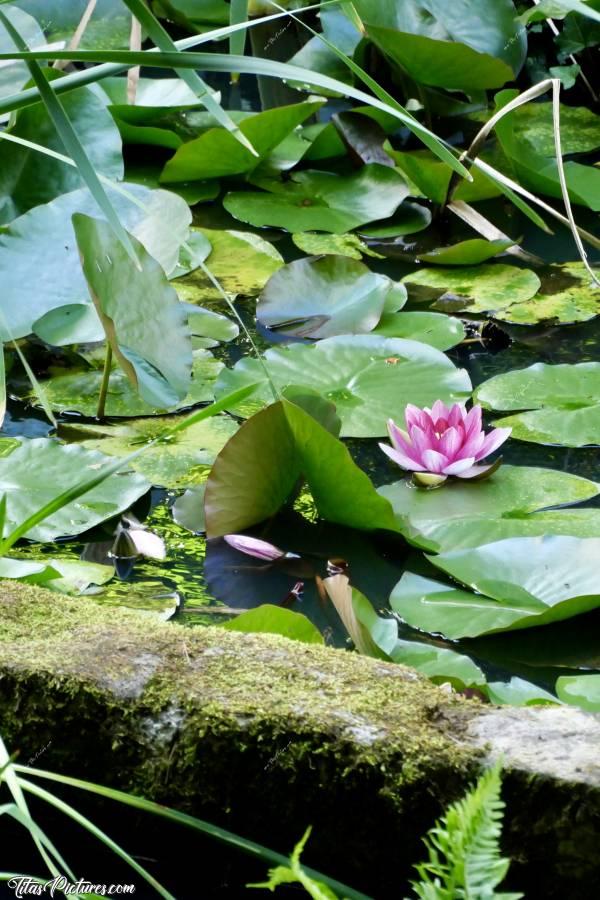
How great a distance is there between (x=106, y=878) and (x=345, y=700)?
0.25 metres

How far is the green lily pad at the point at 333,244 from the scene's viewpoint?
2.54 metres

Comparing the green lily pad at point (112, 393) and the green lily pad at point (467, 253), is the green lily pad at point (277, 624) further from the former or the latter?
the green lily pad at point (467, 253)

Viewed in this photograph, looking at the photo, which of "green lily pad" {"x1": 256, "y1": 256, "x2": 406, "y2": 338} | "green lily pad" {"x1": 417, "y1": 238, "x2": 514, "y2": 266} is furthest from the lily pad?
"green lily pad" {"x1": 256, "y1": 256, "x2": 406, "y2": 338}

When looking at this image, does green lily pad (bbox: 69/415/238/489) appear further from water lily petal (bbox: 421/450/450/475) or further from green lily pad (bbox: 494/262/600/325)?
green lily pad (bbox: 494/262/600/325)

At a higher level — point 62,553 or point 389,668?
point 389,668

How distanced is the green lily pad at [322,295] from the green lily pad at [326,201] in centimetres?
41

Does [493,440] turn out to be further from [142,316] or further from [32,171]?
[32,171]

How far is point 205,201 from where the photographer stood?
2.87 meters

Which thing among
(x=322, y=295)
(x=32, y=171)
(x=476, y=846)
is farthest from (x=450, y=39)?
(x=476, y=846)

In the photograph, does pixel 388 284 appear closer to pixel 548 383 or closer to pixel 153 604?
pixel 548 383

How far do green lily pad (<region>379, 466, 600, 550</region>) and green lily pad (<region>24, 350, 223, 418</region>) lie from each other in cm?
43

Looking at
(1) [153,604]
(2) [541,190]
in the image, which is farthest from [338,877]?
(2) [541,190]

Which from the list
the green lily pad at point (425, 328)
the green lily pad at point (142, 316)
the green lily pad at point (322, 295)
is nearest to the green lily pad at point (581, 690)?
the green lily pad at point (142, 316)

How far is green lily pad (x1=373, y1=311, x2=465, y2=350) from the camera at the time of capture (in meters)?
2.09
